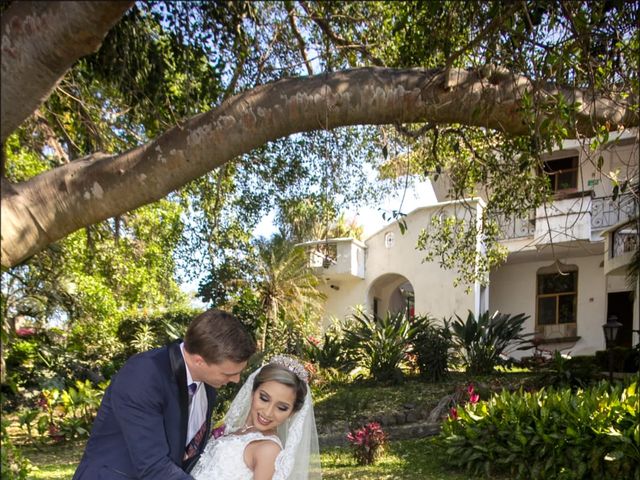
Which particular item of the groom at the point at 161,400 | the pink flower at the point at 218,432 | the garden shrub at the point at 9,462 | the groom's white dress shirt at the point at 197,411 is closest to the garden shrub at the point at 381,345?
the garden shrub at the point at 9,462

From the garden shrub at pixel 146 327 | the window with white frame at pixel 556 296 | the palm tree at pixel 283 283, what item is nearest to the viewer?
the palm tree at pixel 283 283

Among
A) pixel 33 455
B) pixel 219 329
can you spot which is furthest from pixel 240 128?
pixel 33 455

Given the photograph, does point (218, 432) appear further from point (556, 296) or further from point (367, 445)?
point (556, 296)

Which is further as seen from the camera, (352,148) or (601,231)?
(601,231)

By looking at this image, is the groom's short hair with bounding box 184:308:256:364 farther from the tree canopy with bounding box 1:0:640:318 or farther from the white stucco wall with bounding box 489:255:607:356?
the white stucco wall with bounding box 489:255:607:356

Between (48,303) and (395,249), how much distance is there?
11314 millimetres

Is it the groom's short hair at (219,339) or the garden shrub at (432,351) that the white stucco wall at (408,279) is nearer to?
the garden shrub at (432,351)

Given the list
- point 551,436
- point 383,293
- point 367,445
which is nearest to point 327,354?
point 367,445

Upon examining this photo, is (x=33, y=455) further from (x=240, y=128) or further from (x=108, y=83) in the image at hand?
(x=240, y=128)

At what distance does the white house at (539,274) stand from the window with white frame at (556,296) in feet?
0.10

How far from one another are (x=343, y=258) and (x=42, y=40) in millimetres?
17706

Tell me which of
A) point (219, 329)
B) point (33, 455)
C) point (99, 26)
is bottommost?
point (33, 455)

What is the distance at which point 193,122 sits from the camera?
4.02 m

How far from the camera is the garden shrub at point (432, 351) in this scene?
1358 centimetres
